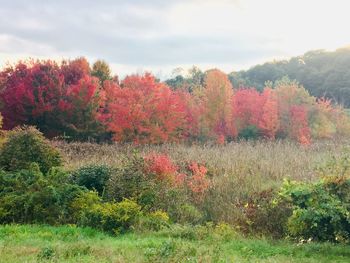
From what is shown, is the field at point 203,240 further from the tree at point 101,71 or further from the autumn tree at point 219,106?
the tree at point 101,71

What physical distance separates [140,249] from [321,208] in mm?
3242

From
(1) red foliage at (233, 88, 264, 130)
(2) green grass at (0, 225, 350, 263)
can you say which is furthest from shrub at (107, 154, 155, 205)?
(1) red foliage at (233, 88, 264, 130)

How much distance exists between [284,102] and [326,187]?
2591 centimetres

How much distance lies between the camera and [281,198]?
9.00 metres

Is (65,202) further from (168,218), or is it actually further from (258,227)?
(258,227)

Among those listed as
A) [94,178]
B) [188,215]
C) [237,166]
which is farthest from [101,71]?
[188,215]

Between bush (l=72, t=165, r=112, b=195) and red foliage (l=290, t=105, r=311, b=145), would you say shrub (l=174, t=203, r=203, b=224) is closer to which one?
bush (l=72, t=165, r=112, b=195)

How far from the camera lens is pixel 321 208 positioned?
25.7ft

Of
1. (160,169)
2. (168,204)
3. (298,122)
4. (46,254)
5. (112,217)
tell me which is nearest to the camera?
(46,254)

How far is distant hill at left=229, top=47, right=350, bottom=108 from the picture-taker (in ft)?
198

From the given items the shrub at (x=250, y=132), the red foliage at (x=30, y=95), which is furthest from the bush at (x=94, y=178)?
the shrub at (x=250, y=132)

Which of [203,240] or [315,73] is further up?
[315,73]

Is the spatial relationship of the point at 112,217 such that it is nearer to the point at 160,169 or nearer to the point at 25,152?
the point at 160,169

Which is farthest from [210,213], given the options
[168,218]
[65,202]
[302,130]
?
[302,130]
